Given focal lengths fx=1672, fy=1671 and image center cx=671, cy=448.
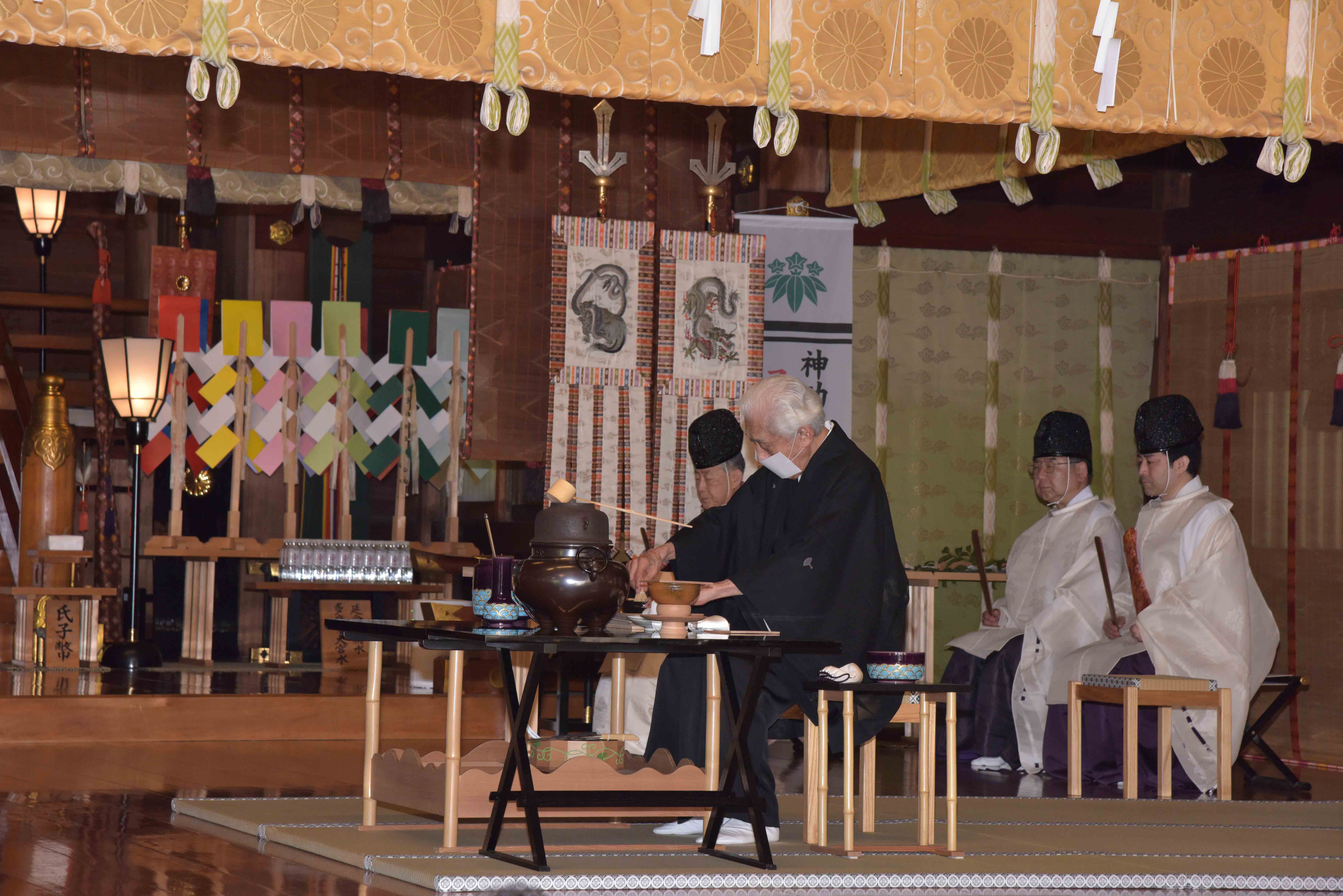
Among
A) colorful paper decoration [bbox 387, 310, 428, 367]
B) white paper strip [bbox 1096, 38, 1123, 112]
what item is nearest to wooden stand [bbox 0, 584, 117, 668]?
colorful paper decoration [bbox 387, 310, 428, 367]

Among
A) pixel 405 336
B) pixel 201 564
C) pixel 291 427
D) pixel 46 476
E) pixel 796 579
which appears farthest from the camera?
pixel 405 336

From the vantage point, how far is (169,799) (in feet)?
15.4

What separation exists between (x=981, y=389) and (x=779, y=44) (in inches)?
162

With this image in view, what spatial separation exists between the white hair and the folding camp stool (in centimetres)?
185

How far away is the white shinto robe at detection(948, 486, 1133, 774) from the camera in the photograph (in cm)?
640

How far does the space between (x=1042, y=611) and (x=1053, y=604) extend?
0.20 ft

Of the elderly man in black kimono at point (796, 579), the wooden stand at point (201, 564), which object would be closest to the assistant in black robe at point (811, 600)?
the elderly man in black kimono at point (796, 579)

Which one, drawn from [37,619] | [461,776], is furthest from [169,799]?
[37,619]

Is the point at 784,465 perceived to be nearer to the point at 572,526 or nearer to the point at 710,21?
the point at 572,526

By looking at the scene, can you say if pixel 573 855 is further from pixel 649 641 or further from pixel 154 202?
pixel 154 202

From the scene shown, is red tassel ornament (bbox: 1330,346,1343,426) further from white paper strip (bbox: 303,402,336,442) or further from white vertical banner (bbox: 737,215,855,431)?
white paper strip (bbox: 303,402,336,442)

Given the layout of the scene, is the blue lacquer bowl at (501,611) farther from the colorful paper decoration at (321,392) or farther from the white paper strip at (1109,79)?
the colorful paper decoration at (321,392)

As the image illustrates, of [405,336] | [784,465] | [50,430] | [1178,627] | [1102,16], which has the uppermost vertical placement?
[1102,16]

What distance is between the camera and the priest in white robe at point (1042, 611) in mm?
6422
